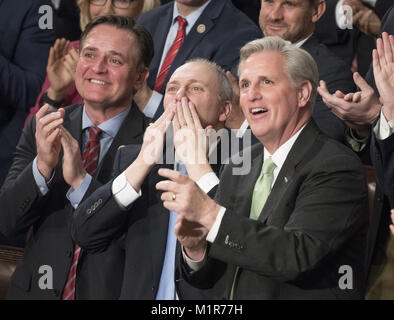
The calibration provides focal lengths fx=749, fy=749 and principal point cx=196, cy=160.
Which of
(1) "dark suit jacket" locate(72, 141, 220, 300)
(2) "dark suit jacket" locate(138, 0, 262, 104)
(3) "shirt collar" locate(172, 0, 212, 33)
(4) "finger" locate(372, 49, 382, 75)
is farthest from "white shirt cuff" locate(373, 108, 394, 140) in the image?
(3) "shirt collar" locate(172, 0, 212, 33)

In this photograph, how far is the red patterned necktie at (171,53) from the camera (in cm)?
319

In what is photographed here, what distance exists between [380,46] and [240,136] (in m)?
0.62

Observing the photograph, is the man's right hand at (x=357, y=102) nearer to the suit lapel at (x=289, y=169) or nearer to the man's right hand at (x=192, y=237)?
the suit lapel at (x=289, y=169)

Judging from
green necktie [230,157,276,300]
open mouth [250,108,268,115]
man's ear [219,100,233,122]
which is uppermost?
man's ear [219,100,233,122]

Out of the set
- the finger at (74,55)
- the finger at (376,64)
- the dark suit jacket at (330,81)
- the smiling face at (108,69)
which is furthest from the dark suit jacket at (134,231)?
the finger at (74,55)

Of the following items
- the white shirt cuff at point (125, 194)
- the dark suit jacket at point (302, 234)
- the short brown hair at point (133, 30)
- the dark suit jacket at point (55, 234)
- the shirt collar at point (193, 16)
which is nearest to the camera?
the dark suit jacket at point (302, 234)

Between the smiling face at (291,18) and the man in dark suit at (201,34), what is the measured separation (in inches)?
2.8

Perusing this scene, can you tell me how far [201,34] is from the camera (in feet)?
10.4

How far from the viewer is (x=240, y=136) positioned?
276 cm

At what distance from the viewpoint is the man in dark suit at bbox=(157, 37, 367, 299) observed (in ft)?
6.46

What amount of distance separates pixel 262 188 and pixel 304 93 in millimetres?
328

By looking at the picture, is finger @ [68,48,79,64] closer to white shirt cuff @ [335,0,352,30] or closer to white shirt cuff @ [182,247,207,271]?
white shirt cuff @ [335,0,352,30]

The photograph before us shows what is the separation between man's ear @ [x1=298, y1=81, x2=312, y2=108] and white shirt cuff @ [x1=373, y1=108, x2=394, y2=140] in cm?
24
